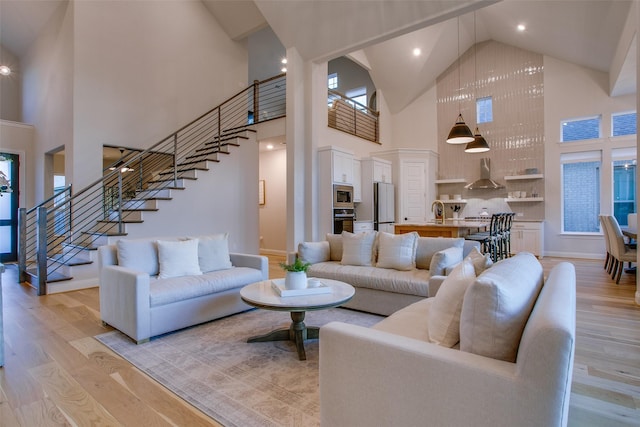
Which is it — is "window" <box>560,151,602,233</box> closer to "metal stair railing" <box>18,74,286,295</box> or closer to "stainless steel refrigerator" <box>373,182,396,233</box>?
"stainless steel refrigerator" <box>373,182,396,233</box>

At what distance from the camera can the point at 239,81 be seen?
332 inches

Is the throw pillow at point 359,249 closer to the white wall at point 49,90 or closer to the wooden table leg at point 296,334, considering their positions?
the wooden table leg at point 296,334

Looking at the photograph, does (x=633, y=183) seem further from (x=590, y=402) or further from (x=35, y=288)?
(x=35, y=288)

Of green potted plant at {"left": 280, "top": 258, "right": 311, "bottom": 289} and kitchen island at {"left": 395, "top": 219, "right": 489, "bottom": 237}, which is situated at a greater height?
kitchen island at {"left": 395, "top": 219, "right": 489, "bottom": 237}

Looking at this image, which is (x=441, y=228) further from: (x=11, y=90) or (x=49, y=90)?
(x=11, y=90)

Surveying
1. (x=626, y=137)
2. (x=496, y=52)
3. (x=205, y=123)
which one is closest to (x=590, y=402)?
(x=626, y=137)

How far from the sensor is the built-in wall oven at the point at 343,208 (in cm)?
637

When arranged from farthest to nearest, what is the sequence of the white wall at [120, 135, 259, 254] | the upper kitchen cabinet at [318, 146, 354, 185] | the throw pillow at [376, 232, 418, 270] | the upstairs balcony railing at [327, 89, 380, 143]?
the upstairs balcony railing at [327, 89, 380, 143] → the upper kitchen cabinet at [318, 146, 354, 185] → the white wall at [120, 135, 259, 254] → the throw pillow at [376, 232, 418, 270]

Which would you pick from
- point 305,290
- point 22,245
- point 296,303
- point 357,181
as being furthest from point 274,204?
point 296,303

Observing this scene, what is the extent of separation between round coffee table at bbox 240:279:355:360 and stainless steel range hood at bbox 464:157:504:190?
6088 mm

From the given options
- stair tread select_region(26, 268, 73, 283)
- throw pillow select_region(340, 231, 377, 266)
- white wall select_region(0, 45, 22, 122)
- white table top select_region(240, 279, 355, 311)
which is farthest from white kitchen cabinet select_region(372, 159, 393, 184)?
white wall select_region(0, 45, 22, 122)

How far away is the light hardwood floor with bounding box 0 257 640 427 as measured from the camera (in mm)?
1833

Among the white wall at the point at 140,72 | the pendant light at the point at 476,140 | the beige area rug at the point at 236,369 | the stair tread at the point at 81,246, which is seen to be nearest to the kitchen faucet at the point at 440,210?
the pendant light at the point at 476,140

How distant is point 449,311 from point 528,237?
23.4ft
